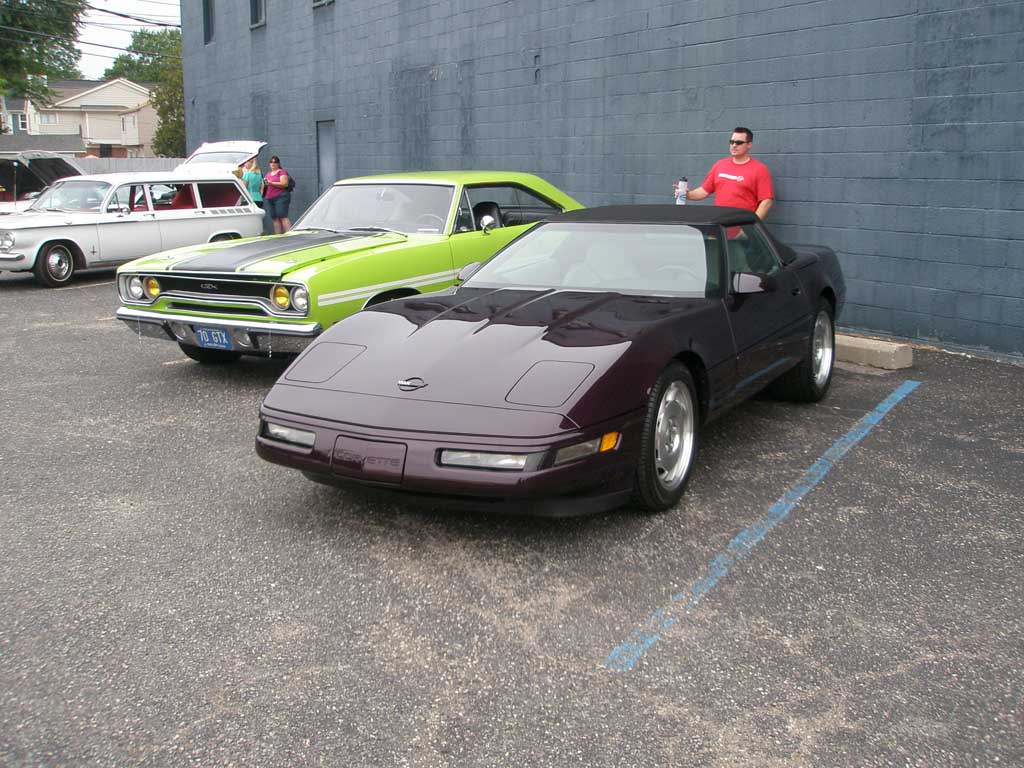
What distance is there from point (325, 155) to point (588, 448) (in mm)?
14840

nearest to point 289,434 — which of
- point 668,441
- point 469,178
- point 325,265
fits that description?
point 668,441

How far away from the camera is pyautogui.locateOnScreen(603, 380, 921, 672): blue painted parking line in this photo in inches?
126

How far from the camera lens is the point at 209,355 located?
24.8 feet

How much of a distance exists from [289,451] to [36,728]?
1.56 m

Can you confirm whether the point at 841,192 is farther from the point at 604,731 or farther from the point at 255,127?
the point at 255,127

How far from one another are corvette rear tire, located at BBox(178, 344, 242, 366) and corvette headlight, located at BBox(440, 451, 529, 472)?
422cm

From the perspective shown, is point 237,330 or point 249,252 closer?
point 237,330

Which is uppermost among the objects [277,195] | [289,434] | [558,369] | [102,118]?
[102,118]

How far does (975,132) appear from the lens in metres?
7.68

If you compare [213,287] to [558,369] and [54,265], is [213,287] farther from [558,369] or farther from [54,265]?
[54,265]

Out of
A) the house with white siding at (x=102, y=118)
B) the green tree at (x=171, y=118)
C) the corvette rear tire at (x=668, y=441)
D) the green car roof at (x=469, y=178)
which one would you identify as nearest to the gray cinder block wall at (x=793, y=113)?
the green car roof at (x=469, y=178)

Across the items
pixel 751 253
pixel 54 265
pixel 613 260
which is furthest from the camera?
pixel 54 265

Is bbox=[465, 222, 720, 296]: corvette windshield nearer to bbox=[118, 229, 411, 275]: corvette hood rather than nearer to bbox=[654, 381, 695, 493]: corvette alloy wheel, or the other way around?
bbox=[654, 381, 695, 493]: corvette alloy wheel

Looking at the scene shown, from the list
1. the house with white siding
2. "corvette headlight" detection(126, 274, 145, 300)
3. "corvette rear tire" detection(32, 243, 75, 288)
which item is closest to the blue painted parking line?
"corvette headlight" detection(126, 274, 145, 300)
